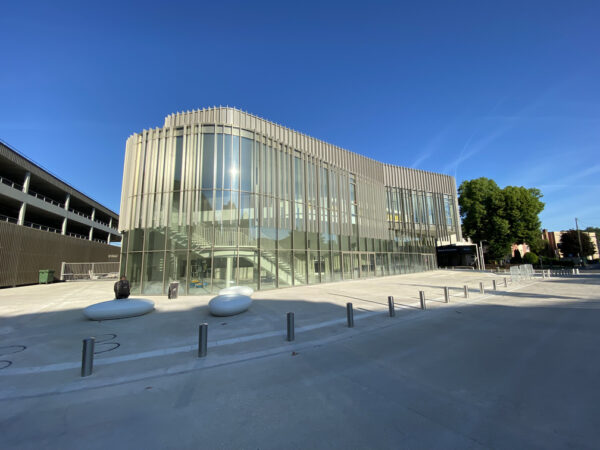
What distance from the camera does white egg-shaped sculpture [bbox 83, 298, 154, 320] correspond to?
35.2 feet

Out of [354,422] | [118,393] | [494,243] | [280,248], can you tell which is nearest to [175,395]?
[118,393]

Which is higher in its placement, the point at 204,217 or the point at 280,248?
the point at 204,217

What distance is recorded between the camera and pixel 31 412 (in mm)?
4281

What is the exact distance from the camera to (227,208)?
18.8 metres

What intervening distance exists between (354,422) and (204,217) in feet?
55.9

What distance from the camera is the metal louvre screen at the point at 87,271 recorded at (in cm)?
3203

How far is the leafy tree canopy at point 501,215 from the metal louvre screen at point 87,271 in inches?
2291

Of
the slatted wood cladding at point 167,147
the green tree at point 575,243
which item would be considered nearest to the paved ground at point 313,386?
the slatted wood cladding at point 167,147

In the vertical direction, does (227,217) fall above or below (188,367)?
above

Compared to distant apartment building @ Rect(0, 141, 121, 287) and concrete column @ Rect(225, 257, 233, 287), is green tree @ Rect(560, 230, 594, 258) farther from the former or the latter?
distant apartment building @ Rect(0, 141, 121, 287)

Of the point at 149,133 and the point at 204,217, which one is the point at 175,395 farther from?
the point at 149,133

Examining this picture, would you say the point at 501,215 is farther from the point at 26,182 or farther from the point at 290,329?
the point at 26,182

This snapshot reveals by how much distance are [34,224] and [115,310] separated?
1407 inches

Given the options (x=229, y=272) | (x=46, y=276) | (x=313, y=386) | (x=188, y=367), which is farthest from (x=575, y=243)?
(x=46, y=276)
